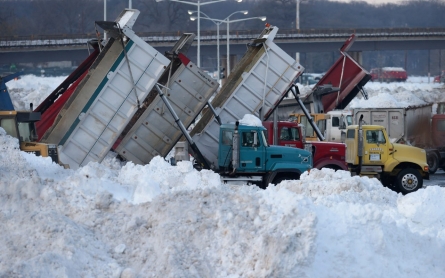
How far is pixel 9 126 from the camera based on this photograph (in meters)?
18.4

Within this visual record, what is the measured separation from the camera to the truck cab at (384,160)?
76.6 feet

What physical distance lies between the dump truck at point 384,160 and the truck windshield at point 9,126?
9.87 meters

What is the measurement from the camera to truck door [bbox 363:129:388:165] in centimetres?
2345

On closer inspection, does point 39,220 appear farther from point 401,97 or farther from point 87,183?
point 401,97

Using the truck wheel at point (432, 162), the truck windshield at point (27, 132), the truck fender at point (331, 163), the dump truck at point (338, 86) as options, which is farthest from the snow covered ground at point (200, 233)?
the dump truck at point (338, 86)

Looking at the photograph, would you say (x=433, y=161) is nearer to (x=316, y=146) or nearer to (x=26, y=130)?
(x=316, y=146)

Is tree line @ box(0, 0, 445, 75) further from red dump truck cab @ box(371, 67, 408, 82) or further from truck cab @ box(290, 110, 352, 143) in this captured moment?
truck cab @ box(290, 110, 352, 143)

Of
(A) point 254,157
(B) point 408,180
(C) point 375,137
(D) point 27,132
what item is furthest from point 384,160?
(D) point 27,132

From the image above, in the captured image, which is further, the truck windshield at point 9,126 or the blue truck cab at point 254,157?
the blue truck cab at point 254,157

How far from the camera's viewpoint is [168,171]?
16922 mm

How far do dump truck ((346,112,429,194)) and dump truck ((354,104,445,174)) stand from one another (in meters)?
4.83

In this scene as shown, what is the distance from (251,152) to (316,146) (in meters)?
3.22

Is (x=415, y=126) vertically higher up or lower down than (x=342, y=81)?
lower down

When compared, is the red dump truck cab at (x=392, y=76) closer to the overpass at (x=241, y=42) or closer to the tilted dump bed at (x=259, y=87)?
the overpass at (x=241, y=42)
